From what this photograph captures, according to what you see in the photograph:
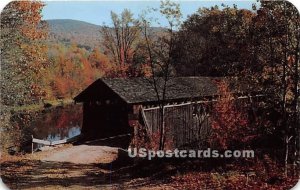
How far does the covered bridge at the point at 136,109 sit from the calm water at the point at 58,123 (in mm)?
1192

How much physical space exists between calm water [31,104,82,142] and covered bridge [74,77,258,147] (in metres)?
1.19

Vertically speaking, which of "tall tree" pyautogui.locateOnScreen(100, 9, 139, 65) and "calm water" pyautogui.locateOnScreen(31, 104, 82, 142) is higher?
"tall tree" pyautogui.locateOnScreen(100, 9, 139, 65)

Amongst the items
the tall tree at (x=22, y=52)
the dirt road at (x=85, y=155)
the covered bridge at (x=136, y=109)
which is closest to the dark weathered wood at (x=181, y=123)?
the covered bridge at (x=136, y=109)

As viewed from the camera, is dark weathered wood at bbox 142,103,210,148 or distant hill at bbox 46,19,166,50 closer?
distant hill at bbox 46,19,166,50

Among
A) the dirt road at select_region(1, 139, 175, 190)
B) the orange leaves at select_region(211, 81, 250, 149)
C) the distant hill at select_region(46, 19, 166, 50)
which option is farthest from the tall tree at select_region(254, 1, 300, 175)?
the dirt road at select_region(1, 139, 175, 190)

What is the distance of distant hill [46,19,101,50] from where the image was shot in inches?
674

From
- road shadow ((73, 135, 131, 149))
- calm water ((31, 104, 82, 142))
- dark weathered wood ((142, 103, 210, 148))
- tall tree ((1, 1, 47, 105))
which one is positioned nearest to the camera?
tall tree ((1, 1, 47, 105))

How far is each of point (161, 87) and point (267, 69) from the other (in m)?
8.40

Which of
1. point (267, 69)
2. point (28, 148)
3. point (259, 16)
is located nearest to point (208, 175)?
point (267, 69)

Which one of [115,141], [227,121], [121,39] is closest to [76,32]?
[121,39]

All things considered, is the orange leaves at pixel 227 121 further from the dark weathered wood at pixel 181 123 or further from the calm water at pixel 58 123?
the calm water at pixel 58 123

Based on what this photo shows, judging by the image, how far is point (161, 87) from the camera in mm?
24250

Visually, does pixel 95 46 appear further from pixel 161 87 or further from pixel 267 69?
pixel 267 69

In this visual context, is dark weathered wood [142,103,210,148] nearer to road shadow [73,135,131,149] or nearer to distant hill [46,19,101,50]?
road shadow [73,135,131,149]
